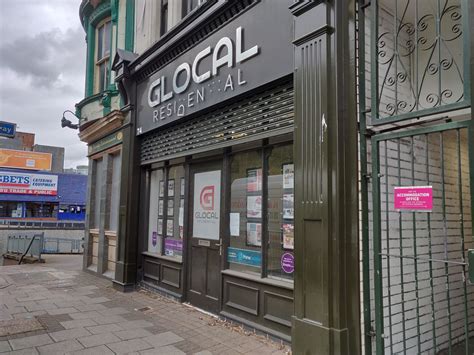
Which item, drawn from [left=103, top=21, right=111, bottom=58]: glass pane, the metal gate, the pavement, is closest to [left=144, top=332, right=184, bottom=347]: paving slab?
the pavement

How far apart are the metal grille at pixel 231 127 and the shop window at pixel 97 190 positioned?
11.0ft

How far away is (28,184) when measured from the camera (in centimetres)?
3369

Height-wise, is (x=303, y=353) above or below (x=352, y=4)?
below

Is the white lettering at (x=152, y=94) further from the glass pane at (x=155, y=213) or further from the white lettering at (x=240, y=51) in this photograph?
the white lettering at (x=240, y=51)

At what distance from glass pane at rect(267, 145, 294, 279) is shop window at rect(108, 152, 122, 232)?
17.6 feet

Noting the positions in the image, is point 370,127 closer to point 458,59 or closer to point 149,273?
point 458,59

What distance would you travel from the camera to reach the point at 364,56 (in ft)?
13.5

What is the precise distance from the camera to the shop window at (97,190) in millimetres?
10719

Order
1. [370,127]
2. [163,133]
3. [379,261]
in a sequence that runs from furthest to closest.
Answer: [163,133], [370,127], [379,261]

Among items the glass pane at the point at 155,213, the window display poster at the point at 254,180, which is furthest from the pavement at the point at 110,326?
the window display poster at the point at 254,180

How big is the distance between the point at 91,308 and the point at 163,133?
3442mm

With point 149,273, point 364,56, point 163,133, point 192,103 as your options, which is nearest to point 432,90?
point 364,56

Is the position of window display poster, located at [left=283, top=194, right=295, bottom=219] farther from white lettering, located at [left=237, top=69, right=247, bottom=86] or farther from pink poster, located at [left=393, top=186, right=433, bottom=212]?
white lettering, located at [left=237, top=69, right=247, bottom=86]

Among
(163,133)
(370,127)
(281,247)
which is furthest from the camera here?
(163,133)
